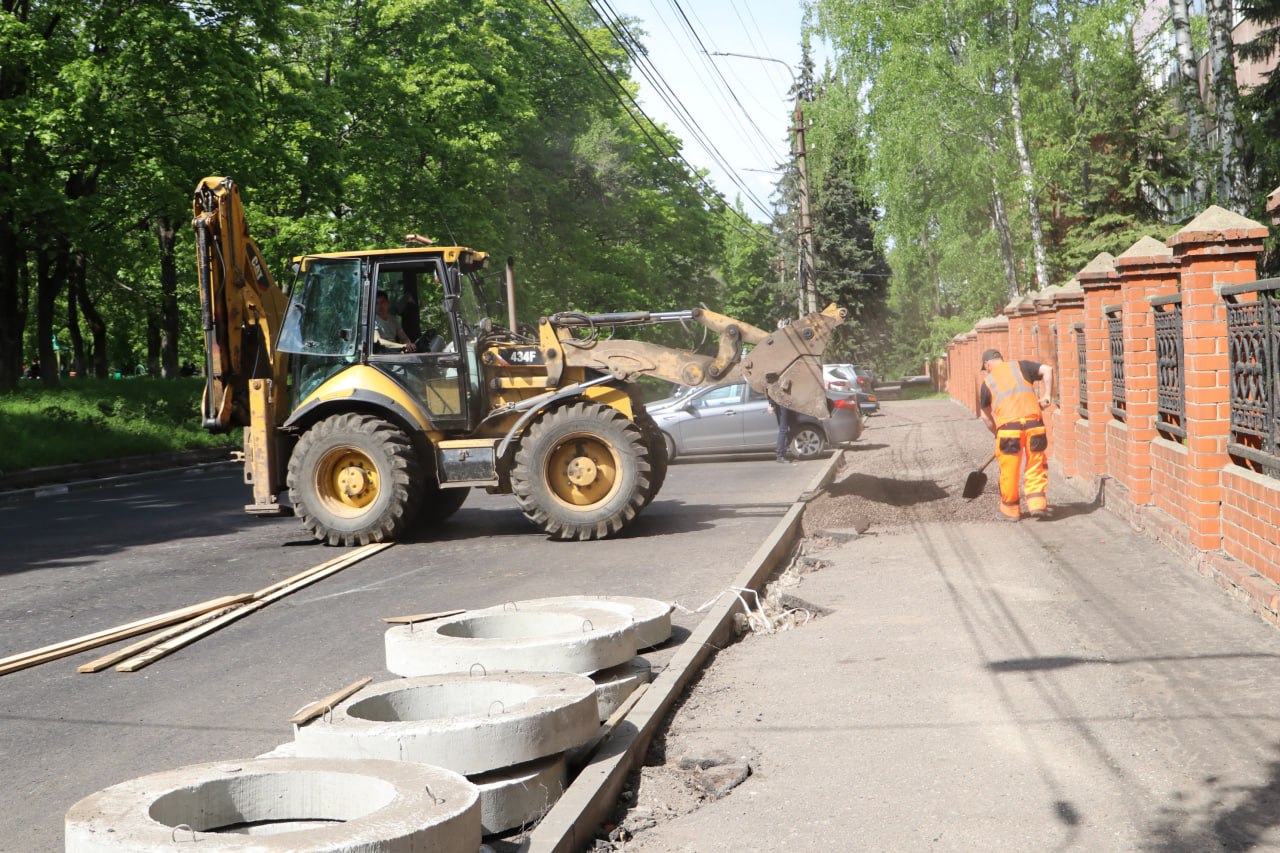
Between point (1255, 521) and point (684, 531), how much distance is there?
21.5 ft

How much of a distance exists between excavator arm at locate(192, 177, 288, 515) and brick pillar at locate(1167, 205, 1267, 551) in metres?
9.20

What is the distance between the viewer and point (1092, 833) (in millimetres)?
4523

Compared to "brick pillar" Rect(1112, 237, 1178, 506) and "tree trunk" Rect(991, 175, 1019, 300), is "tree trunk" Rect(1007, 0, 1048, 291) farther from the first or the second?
"brick pillar" Rect(1112, 237, 1178, 506)

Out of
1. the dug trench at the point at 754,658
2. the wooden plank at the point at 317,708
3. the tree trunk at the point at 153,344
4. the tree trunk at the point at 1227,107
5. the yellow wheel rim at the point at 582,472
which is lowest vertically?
the dug trench at the point at 754,658

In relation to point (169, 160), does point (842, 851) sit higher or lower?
lower

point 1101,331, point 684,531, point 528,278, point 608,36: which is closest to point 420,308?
point 684,531

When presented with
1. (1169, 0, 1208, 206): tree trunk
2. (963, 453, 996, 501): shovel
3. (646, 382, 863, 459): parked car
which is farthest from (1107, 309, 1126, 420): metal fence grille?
(1169, 0, 1208, 206): tree trunk

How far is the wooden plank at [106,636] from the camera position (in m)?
8.17

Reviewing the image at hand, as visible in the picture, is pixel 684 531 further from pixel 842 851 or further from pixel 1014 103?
pixel 1014 103

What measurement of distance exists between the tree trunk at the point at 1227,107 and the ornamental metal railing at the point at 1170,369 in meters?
13.9

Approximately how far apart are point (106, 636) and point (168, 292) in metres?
27.1

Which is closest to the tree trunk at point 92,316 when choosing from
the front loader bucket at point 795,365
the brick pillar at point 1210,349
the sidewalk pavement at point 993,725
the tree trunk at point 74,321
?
the tree trunk at point 74,321

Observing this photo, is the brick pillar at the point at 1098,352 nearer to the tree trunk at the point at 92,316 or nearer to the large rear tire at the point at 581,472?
the large rear tire at the point at 581,472

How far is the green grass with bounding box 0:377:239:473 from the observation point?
24953 millimetres
